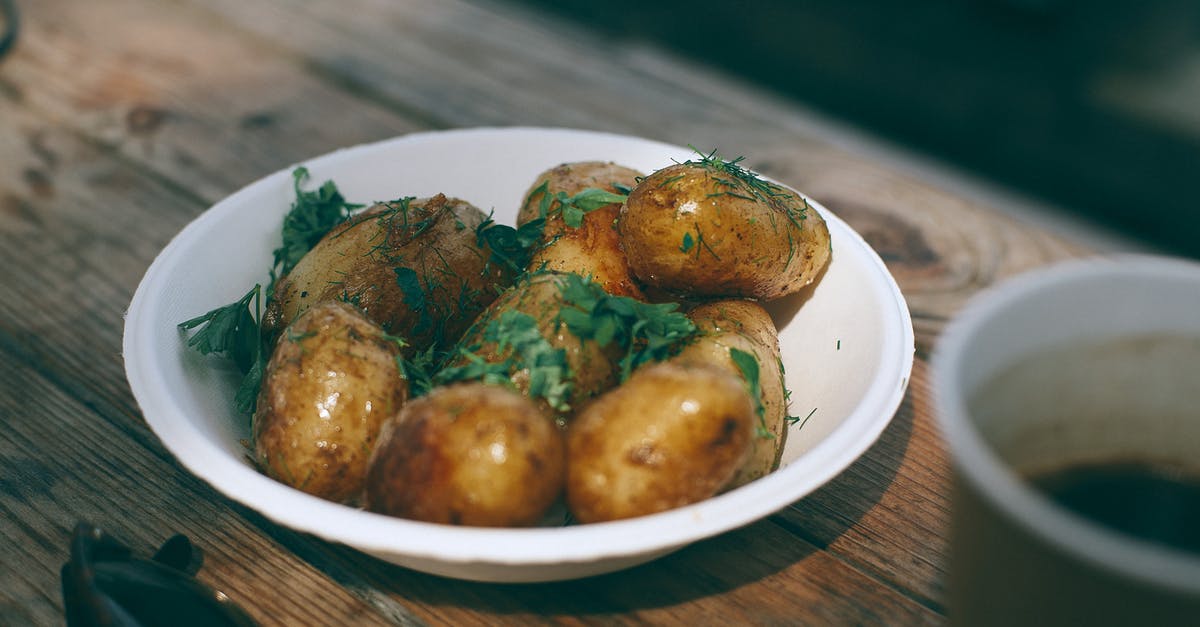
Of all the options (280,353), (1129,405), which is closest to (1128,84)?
(1129,405)

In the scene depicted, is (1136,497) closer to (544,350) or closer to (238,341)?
(544,350)

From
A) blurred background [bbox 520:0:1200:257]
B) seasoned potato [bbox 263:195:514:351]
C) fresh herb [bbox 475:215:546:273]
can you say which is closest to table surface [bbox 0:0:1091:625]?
seasoned potato [bbox 263:195:514:351]

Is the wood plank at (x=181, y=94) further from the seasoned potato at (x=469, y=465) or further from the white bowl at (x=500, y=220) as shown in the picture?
the seasoned potato at (x=469, y=465)

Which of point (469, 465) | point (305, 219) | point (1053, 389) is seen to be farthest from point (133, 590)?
point (1053, 389)

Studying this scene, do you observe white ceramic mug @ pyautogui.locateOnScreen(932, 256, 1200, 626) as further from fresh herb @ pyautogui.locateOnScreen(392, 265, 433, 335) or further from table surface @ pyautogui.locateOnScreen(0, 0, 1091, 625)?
fresh herb @ pyautogui.locateOnScreen(392, 265, 433, 335)

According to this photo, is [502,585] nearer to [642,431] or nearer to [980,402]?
[642,431]
